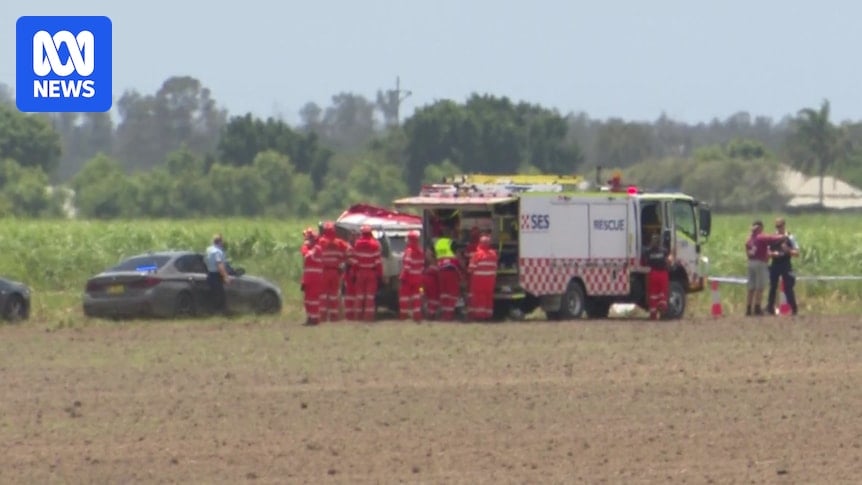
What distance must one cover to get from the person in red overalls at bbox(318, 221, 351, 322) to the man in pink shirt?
764cm

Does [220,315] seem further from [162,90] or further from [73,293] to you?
[162,90]

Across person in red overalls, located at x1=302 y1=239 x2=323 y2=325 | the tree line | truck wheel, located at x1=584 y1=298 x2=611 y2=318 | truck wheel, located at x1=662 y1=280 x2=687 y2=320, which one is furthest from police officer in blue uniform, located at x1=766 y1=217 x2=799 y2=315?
the tree line

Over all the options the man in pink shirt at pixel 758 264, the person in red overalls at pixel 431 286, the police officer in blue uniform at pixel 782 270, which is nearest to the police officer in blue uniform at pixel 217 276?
the person in red overalls at pixel 431 286

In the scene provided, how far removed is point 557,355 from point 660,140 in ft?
412

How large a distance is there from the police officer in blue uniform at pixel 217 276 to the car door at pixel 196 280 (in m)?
0.11

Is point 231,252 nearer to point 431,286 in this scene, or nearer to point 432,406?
point 431,286

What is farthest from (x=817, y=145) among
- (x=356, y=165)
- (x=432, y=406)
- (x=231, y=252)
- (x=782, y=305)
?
(x=432, y=406)

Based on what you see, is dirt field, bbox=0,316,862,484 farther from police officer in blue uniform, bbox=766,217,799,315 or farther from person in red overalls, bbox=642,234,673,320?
police officer in blue uniform, bbox=766,217,799,315

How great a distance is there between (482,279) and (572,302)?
212 cm

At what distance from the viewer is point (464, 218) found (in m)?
30.8

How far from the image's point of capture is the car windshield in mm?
31500

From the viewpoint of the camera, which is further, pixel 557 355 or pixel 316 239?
pixel 316 239

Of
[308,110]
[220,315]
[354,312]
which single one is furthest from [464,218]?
[308,110]

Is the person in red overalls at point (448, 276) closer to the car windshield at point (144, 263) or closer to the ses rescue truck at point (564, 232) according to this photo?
the ses rescue truck at point (564, 232)
